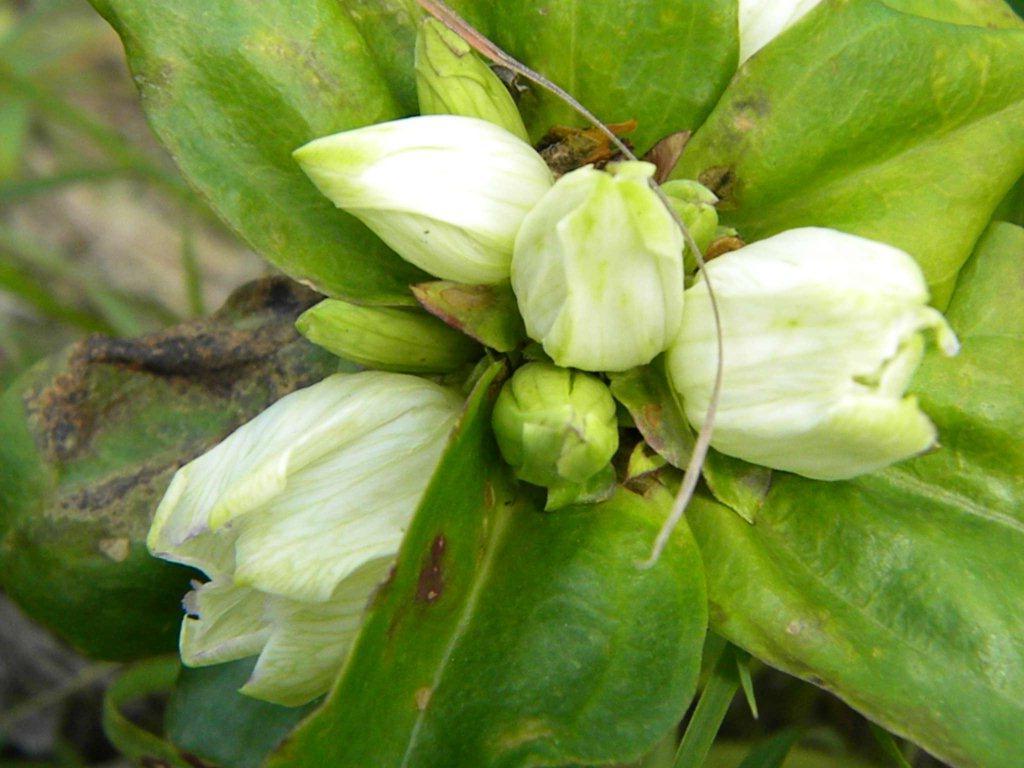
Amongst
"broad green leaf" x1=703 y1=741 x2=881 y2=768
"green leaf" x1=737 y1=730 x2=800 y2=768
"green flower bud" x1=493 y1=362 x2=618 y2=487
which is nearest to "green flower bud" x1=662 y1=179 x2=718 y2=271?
"green flower bud" x1=493 y1=362 x2=618 y2=487

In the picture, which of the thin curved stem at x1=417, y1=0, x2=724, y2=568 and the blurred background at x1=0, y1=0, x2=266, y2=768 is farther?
the blurred background at x1=0, y1=0, x2=266, y2=768

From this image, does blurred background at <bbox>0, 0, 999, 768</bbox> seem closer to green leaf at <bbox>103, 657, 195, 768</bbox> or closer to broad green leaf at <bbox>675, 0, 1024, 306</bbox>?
green leaf at <bbox>103, 657, 195, 768</bbox>

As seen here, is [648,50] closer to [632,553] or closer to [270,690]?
[632,553]

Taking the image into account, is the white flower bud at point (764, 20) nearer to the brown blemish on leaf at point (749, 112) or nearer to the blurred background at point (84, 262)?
the brown blemish on leaf at point (749, 112)

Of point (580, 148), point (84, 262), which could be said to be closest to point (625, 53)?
point (580, 148)

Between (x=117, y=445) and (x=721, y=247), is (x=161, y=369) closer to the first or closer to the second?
(x=117, y=445)

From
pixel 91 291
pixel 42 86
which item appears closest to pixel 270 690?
pixel 91 291
